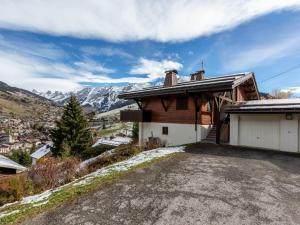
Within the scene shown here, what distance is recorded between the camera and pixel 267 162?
11.2 meters

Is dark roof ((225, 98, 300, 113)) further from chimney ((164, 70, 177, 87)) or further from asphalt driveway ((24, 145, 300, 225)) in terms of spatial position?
chimney ((164, 70, 177, 87))

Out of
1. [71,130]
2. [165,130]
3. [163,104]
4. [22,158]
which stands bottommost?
[22,158]

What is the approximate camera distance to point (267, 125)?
50.1 ft

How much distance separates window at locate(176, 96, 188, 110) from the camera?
1945 centimetres

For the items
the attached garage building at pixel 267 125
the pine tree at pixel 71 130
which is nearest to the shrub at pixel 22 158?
the pine tree at pixel 71 130

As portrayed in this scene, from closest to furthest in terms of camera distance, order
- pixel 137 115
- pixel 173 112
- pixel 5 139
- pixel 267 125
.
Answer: pixel 267 125, pixel 173 112, pixel 137 115, pixel 5 139

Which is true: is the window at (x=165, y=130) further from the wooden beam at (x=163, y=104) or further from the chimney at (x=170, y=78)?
the chimney at (x=170, y=78)

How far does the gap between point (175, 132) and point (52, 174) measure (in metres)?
11.7

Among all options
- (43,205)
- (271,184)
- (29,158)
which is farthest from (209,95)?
(29,158)

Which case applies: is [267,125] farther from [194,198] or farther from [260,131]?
[194,198]

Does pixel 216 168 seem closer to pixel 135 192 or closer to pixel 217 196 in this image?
pixel 217 196

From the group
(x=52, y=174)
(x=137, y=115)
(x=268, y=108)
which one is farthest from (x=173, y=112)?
(x=52, y=174)

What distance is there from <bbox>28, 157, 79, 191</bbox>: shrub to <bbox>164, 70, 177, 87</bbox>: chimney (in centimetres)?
1458

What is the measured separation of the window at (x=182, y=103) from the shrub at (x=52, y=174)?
35.3ft
